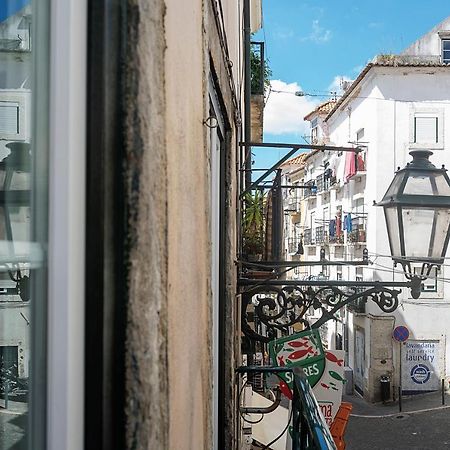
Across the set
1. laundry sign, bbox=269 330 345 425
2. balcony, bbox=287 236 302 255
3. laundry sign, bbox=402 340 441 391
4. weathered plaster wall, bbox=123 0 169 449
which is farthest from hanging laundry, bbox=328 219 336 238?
weathered plaster wall, bbox=123 0 169 449

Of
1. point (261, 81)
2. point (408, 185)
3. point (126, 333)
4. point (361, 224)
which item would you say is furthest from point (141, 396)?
point (361, 224)

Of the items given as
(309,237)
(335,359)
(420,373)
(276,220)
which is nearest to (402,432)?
(420,373)

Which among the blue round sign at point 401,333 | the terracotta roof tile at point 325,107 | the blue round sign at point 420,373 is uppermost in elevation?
the terracotta roof tile at point 325,107

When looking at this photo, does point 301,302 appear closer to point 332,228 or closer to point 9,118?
point 9,118

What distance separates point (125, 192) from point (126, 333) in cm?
18

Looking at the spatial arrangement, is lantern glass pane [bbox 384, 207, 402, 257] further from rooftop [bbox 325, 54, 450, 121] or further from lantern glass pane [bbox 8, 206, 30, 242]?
rooftop [bbox 325, 54, 450, 121]

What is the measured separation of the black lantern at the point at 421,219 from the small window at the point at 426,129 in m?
18.5

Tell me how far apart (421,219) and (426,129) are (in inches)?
750

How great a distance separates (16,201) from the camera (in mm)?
709

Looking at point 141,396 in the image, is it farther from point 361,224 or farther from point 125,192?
point 361,224

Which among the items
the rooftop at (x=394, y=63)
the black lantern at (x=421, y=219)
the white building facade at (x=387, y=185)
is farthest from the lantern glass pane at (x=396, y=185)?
→ the rooftop at (x=394, y=63)

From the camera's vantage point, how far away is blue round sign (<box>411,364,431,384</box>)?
69.4 feet

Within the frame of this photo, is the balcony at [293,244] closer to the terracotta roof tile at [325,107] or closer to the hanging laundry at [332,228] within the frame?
the terracotta roof tile at [325,107]

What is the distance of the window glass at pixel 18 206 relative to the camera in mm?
704
